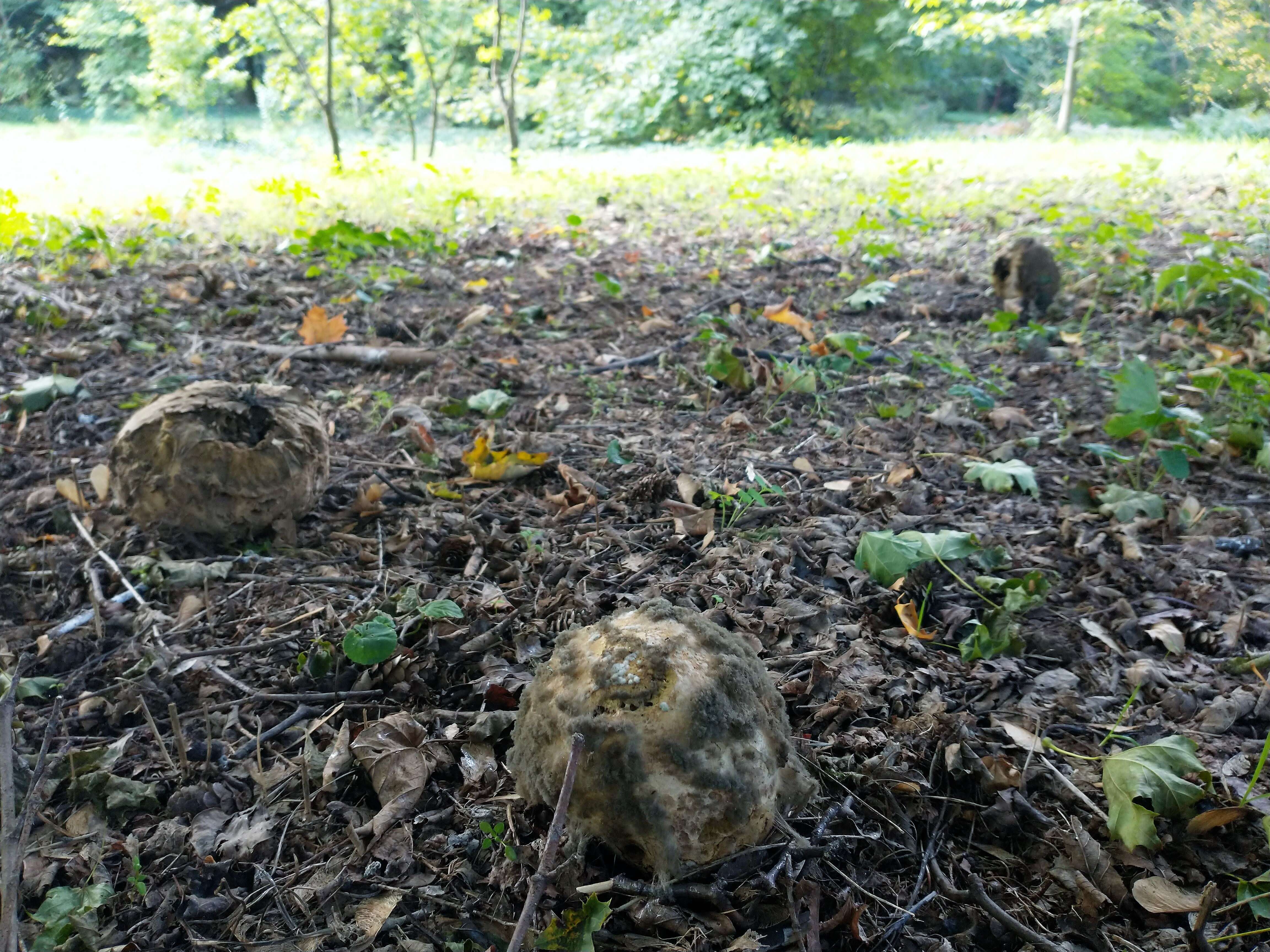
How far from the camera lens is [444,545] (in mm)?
2264

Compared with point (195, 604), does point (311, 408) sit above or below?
above

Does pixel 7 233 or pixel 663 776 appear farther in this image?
pixel 7 233

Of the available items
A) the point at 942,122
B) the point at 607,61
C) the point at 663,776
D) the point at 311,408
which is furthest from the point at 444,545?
the point at 942,122

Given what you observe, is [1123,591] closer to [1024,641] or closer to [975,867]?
[1024,641]

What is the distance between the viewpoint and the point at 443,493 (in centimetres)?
256

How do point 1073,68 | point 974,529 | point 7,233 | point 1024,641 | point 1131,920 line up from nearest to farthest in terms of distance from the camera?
1. point 1131,920
2. point 1024,641
3. point 974,529
4. point 7,233
5. point 1073,68

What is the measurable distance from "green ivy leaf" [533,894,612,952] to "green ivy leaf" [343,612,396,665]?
0.73 metres

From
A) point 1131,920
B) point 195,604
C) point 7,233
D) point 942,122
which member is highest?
point 942,122

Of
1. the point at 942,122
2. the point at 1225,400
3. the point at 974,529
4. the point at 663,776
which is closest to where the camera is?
the point at 663,776

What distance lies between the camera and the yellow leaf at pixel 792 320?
12.8 feet

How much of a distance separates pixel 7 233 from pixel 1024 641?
5.85 meters

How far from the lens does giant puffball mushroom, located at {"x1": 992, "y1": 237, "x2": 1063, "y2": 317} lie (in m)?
4.24

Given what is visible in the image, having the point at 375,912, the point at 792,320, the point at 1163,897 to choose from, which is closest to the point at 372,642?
the point at 375,912

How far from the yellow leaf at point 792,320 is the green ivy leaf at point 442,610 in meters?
2.44
